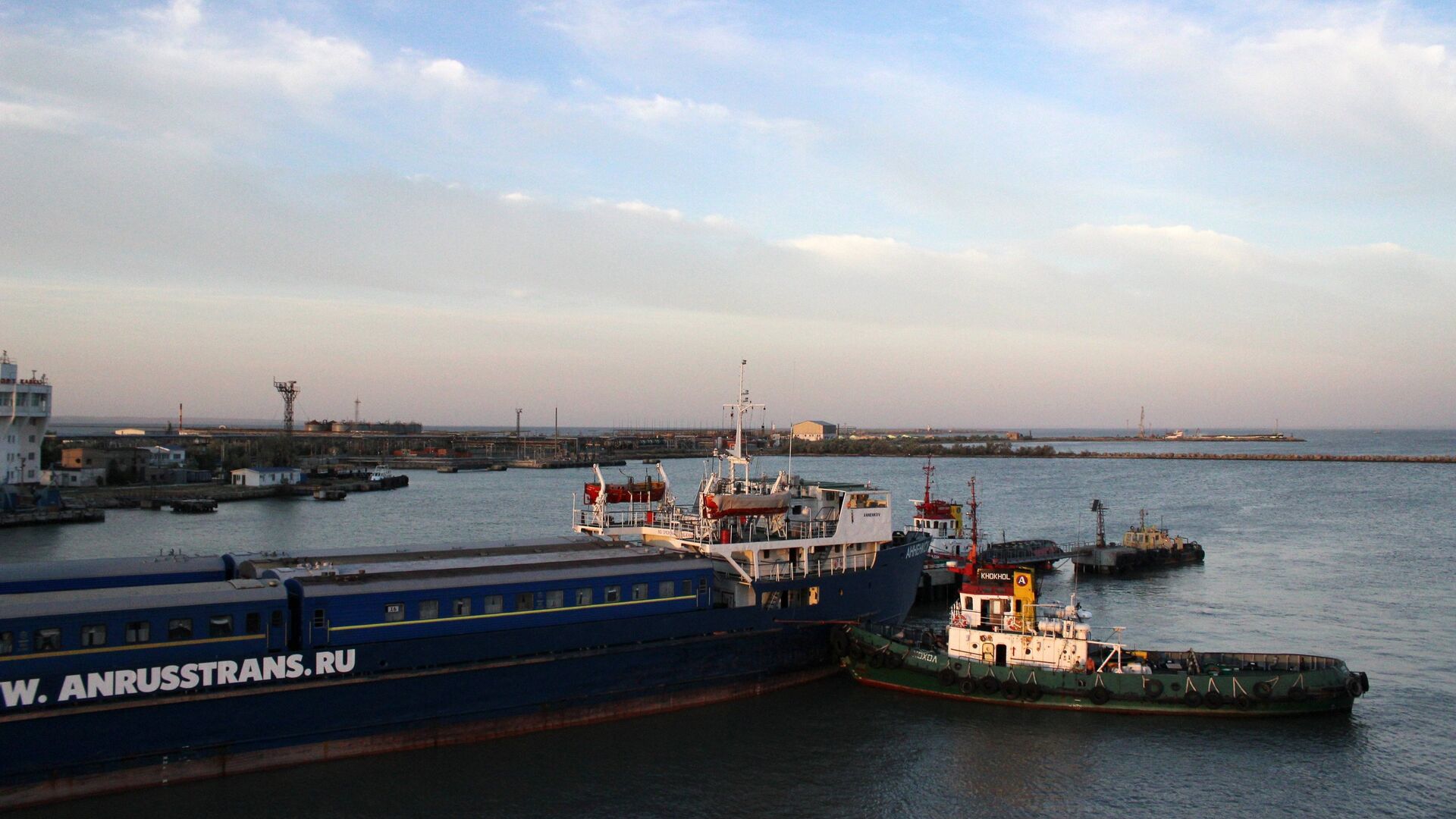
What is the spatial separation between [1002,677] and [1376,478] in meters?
106

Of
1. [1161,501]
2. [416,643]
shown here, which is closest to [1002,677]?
[416,643]

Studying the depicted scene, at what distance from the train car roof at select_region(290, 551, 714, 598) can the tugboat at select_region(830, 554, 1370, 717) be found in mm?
5646

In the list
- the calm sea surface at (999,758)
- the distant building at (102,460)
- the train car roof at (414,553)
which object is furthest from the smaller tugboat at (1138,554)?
the distant building at (102,460)

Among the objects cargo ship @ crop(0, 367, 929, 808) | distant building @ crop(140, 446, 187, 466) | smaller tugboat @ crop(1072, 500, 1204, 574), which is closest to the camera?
cargo ship @ crop(0, 367, 929, 808)

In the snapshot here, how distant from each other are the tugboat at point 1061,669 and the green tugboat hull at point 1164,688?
0.06 ft

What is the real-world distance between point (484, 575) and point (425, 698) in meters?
2.81

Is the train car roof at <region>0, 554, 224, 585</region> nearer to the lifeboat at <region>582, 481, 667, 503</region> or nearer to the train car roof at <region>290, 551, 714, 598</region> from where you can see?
the train car roof at <region>290, 551, 714, 598</region>

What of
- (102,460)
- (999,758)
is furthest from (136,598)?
(102,460)

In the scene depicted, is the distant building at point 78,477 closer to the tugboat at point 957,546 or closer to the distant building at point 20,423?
the distant building at point 20,423

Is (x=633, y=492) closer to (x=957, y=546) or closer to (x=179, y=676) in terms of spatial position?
(x=179, y=676)

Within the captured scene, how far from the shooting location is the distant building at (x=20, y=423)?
56.6 m

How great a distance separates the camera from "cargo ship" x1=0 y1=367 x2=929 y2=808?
15.6 meters

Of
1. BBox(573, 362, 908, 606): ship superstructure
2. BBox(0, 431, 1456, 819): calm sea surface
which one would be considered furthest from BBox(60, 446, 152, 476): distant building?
BBox(0, 431, 1456, 819): calm sea surface

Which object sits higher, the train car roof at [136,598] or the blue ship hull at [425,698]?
the train car roof at [136,598]
